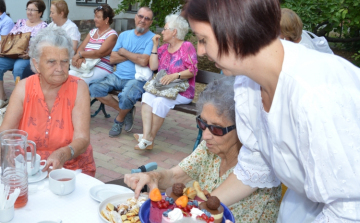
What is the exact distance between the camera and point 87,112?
2650 mm

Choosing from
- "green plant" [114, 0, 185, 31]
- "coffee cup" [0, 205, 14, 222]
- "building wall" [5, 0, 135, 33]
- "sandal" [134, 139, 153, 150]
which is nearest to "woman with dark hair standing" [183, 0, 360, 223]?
"coffee cup" [0, 205, 14, 222]

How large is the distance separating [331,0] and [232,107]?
4.77m

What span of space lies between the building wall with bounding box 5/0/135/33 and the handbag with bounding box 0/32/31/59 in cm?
673

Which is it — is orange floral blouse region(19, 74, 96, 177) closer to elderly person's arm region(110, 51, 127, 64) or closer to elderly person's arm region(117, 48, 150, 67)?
elderly person's arm region(117, 48, 150, 67)

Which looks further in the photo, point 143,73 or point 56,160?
point 143,73

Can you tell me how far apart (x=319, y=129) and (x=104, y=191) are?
1.14 meters

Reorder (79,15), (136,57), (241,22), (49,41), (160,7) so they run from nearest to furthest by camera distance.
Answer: (241,22)
(49,41)
(136,57)
(160,7)
(79,15)

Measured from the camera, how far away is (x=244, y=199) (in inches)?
82.0

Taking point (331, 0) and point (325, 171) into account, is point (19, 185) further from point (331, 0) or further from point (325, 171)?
point (331, 0)

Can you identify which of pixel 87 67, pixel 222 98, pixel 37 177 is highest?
pixel 222 98

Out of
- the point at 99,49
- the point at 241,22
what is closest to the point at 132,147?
the point at 99,49

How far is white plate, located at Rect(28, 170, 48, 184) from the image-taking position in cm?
185

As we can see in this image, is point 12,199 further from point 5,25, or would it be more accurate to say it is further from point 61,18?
point 5,25

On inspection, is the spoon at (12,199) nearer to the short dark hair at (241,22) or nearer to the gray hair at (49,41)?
the short dark hair at (241,22)
